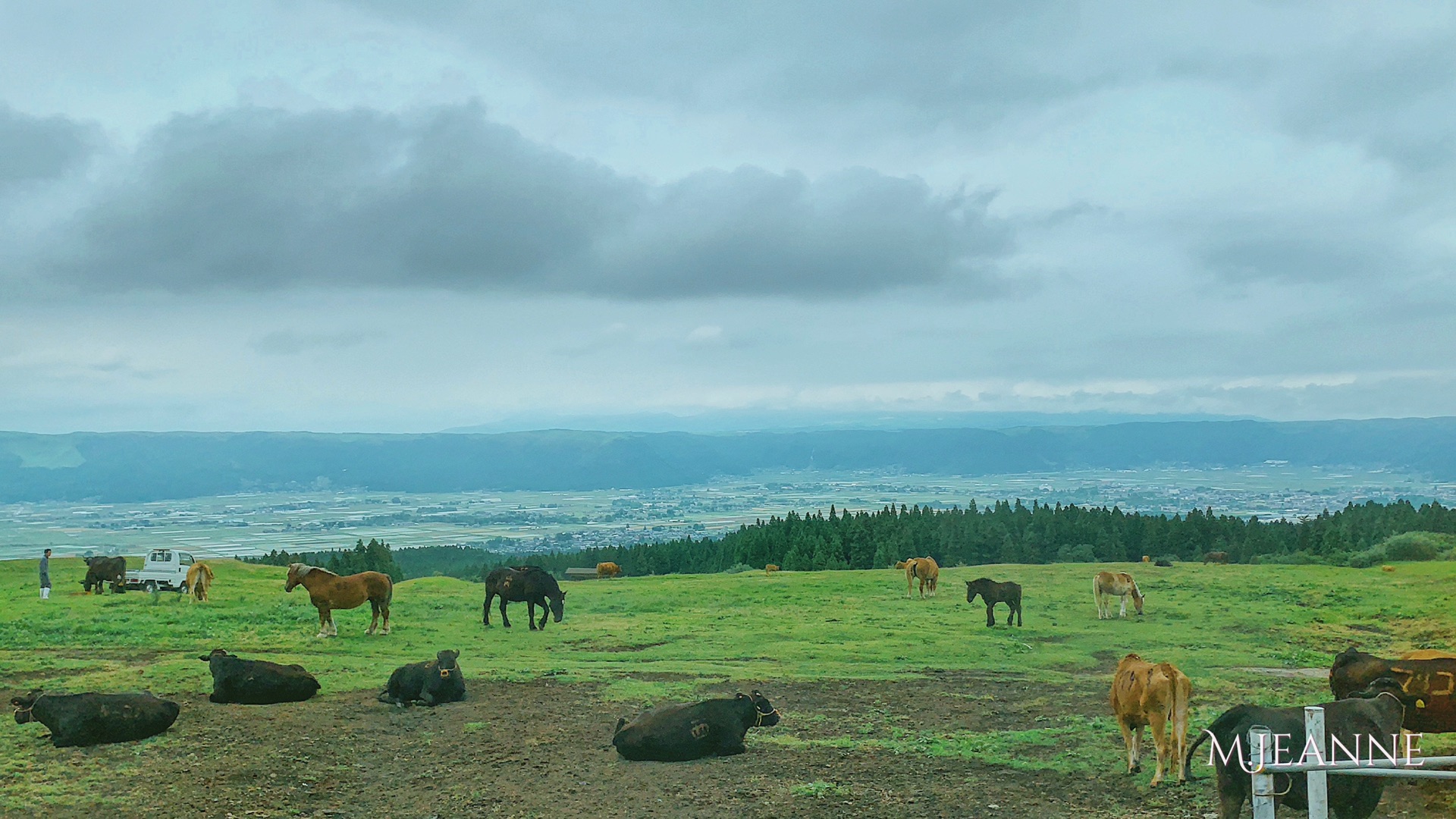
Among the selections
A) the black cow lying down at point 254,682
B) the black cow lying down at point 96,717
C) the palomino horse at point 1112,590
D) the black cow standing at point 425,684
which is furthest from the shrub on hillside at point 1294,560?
the black cow lying down at point 96,717

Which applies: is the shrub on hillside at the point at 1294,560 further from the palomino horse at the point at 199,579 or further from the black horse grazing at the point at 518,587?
the palomino horse at the point at 199,579

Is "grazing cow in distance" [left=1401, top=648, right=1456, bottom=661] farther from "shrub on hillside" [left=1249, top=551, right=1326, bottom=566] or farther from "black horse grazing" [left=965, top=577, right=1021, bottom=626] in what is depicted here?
"shrub on hillside" [left=1249, top=551, right=1326, bottom=566]

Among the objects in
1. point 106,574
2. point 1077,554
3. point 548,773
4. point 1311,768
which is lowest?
point 1077,554

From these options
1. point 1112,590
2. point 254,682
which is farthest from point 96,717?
point 1112,590

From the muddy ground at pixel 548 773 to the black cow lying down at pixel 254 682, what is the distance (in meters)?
0.42

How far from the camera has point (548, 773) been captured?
50.5ft

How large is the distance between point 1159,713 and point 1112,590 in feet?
78.9

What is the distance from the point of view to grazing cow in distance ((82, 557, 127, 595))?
40.9m

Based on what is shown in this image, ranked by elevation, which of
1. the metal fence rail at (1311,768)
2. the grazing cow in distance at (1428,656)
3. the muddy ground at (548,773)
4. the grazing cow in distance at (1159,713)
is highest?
the metal fence rail at (1311,768)

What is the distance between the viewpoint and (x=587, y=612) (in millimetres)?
39969

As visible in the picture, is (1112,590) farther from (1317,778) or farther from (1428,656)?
(1317,778)

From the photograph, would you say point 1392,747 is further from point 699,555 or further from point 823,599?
point 699,555

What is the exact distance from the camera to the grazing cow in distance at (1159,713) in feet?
45.7

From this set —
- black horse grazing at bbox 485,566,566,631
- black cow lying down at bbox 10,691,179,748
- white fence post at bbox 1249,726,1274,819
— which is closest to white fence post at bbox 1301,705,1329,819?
white fence post at bbox 1249,726,1274,819
